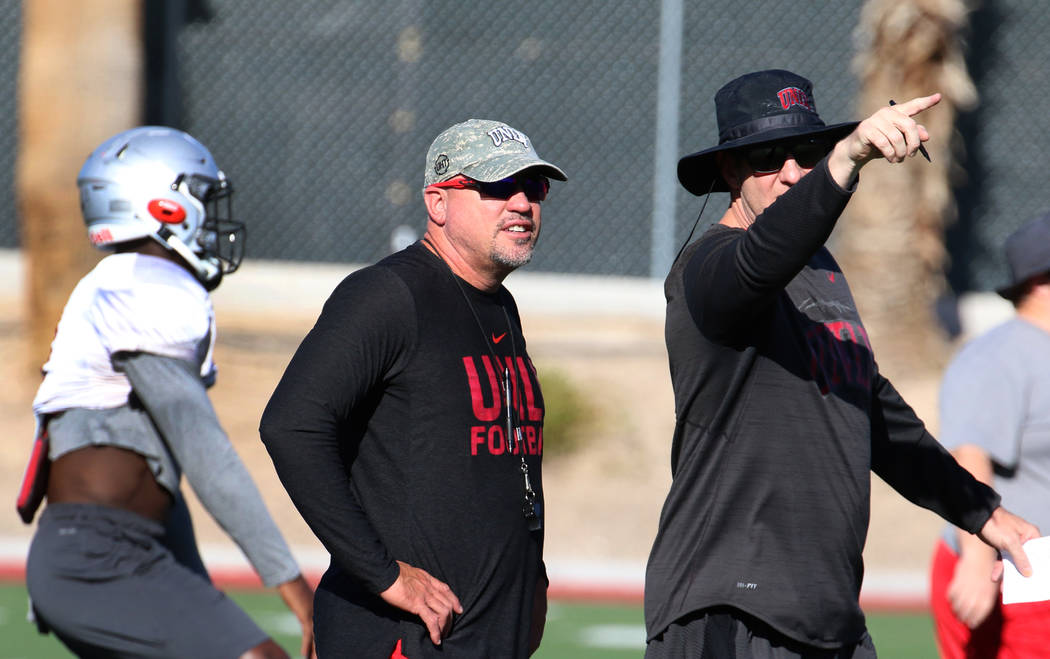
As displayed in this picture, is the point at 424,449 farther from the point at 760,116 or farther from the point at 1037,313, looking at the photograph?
the point at 1037,313

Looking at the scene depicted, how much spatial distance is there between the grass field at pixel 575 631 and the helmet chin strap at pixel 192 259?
12.2ft

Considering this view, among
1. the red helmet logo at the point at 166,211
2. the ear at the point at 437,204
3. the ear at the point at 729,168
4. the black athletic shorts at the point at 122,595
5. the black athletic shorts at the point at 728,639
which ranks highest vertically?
the ear at the point at 729,168

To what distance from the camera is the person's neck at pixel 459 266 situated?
370cm

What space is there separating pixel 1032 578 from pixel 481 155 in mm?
2072

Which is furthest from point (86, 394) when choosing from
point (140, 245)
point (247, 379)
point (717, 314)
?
point (247, 379)

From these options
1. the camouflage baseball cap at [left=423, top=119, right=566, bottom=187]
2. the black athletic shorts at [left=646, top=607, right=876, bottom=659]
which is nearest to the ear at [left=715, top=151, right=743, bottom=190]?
the camouflage baseball cap at [left=423, top=119, right=566, bottom=187]

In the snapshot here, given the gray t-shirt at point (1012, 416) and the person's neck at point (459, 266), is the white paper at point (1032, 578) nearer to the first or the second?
the gray t-shirt at point (1012, 416)

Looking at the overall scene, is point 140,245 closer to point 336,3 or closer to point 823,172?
point 823,172

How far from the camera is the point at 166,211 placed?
15.0ft

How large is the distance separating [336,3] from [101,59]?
3.16 m

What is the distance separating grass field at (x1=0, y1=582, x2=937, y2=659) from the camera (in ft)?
25.9

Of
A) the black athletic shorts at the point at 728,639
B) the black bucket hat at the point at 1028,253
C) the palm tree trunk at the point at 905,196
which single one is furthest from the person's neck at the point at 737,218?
the palm tree trunk at the point at 905,196

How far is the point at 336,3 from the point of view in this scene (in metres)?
14.9

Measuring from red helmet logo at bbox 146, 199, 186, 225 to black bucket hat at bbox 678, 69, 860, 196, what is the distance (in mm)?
1715
